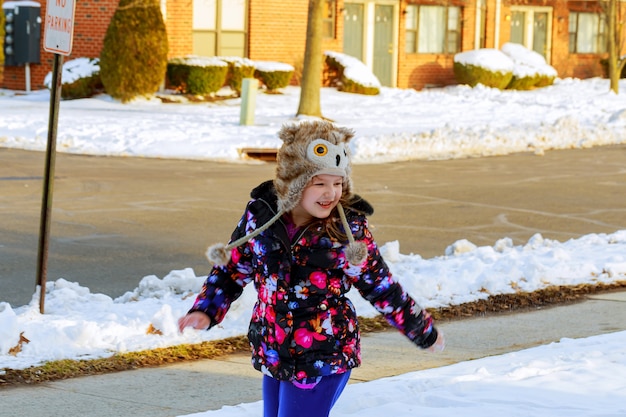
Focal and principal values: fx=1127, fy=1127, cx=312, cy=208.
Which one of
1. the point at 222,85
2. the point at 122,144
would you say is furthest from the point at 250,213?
the point at 222,85

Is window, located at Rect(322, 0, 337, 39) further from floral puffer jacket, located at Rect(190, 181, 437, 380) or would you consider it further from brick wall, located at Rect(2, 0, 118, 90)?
floral puffer jacket, located at Rect(190, 181, 437, 380)

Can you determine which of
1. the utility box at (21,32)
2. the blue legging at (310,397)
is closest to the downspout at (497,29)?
the utility box at (21,32)

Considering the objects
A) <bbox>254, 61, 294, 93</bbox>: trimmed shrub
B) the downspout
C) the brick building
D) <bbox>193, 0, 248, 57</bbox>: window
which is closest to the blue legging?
the brick building

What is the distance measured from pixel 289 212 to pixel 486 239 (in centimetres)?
736

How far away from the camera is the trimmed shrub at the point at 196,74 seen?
28.4 m

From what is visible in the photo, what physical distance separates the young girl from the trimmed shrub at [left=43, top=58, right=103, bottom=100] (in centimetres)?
2406

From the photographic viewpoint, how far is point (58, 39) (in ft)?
24.7

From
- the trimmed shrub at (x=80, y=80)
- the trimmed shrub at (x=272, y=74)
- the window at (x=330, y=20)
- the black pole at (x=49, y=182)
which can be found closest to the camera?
the black pole at (x=49, y=182)

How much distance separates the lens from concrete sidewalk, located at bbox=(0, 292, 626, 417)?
5473 millimetres

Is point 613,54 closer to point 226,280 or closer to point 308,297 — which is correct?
point 226,280

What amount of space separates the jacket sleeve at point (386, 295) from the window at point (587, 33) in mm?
40099

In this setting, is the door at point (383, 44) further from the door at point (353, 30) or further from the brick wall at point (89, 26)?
the brick wall at point (89, 26)

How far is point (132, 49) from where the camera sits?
→ 86.4ft

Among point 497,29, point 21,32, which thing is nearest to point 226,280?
point 21,32
